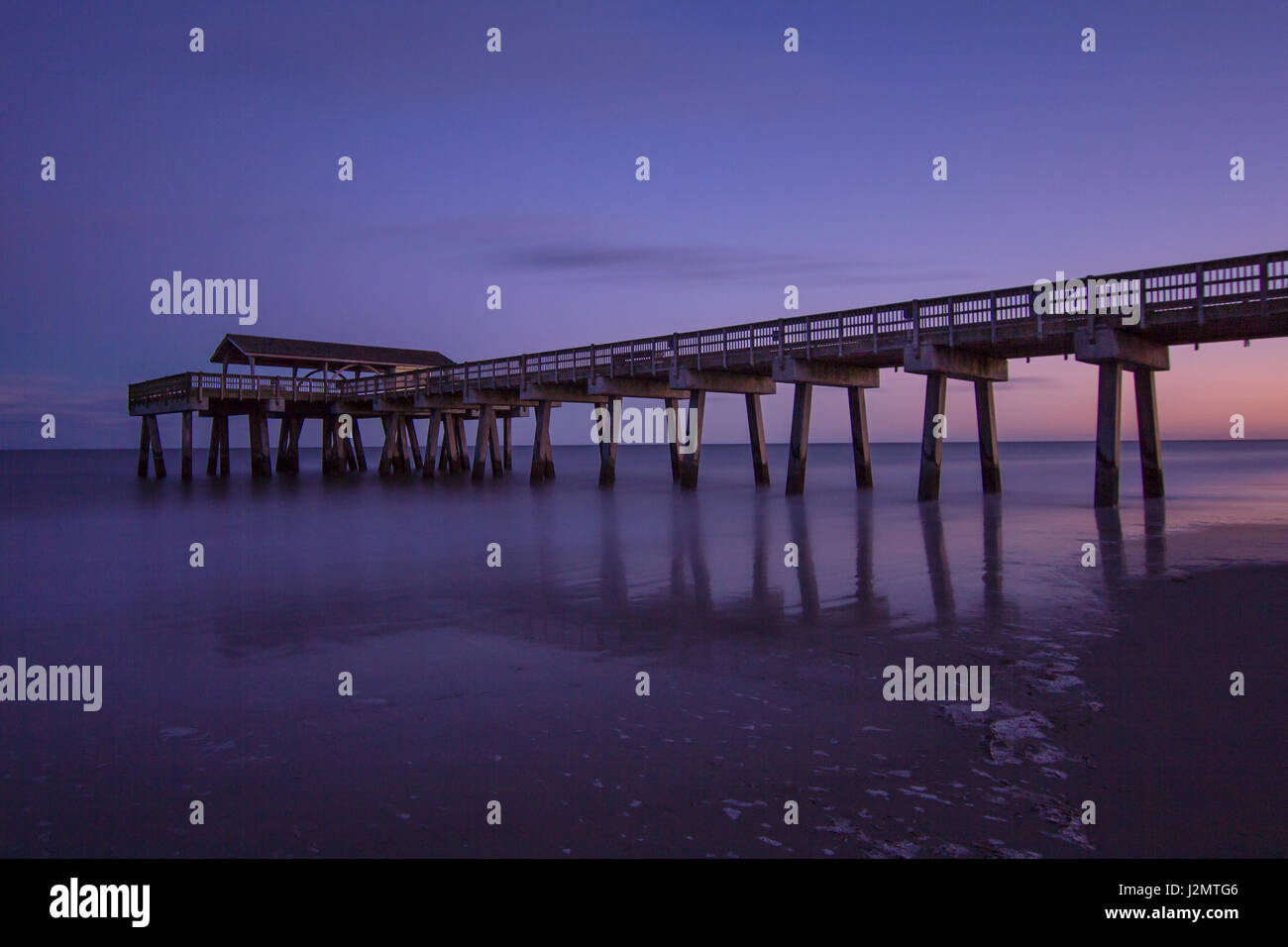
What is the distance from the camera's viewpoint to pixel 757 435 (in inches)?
1340

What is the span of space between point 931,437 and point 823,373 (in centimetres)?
417

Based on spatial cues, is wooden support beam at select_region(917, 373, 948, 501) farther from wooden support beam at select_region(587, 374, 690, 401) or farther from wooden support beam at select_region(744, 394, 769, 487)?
wooden support beam at select_region(587, 374, 690, 401)

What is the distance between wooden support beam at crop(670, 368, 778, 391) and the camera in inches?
1232

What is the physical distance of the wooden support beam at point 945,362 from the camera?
24.0 m

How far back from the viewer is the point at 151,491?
140 ft

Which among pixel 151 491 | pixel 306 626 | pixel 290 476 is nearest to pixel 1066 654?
pixel 306 626

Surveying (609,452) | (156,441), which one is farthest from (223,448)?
(609,452)

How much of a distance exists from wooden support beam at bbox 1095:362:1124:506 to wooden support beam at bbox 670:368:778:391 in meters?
12.2

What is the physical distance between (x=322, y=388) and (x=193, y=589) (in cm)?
3977

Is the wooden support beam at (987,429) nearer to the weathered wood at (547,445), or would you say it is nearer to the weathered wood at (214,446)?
the weathered wood at (547,445)

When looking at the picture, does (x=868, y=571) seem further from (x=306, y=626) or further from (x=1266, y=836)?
(x=1266, y=836)

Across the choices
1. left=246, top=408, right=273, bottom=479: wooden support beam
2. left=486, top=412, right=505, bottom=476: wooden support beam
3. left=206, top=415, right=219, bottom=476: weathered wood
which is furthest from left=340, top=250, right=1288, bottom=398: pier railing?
left=206, top=415, right=219, bottom=476: weathered wood

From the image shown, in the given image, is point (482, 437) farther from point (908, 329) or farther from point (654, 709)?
point (654, 709)
